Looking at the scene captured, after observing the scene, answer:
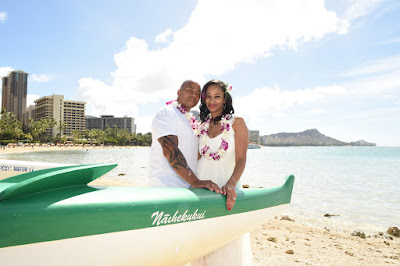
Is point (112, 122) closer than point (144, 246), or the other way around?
point (144, 246)

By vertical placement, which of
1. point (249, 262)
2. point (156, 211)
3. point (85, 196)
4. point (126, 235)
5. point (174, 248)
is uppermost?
point (85, 196)

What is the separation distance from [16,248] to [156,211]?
0.78 meters

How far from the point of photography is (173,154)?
7.08ft

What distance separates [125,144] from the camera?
115750mm

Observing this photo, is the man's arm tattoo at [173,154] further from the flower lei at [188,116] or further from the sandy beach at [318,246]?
the sandy beach at [318,246]

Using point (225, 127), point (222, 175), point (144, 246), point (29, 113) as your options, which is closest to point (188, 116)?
point (225, 127)

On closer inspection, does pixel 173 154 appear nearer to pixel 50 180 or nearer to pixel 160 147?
pixel 160 147

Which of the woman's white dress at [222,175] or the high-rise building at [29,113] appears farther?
the high-rise building at [29,113]

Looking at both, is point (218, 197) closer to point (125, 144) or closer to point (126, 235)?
point (126, 235)

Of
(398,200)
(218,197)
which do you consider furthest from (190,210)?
(398,200)

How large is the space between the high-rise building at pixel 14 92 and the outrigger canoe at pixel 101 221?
185193 millimetres

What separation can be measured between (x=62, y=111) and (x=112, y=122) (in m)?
44.4

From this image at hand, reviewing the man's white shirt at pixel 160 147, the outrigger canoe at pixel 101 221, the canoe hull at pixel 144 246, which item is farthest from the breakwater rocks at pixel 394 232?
the man's white shirt at pixel 160 147

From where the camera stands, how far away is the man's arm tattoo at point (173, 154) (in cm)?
216
